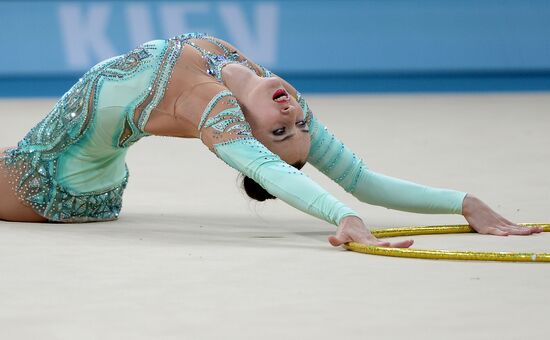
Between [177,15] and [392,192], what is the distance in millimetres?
5914

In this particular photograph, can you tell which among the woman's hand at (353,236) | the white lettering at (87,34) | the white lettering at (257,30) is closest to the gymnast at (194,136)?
the woman's hand at (353,236)

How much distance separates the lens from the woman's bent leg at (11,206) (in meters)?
3.61

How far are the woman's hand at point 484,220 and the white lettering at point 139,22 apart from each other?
241 inches

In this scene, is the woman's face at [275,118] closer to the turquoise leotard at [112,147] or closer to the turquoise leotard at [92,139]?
the turquoise leotard at [112,147]

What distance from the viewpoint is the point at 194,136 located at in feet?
11.0

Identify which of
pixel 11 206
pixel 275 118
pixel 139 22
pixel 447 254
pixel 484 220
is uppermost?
pixel 275 118

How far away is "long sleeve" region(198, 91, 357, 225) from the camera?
303 centimetres

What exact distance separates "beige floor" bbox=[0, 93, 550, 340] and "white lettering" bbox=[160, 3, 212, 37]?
165 inches

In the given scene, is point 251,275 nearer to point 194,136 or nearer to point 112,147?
point 194,136

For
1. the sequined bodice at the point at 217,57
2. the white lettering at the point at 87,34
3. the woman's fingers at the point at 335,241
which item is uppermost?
the sequined bodice at the point at 217,57

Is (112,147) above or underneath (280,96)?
underneath

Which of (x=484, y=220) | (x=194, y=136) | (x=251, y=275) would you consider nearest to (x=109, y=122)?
(x=194, y=136)

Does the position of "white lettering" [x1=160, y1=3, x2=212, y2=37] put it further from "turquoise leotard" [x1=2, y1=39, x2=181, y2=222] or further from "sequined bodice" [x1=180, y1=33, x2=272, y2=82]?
"sequined bodice" [x1=180, y1=33, x2=272, y2=82]

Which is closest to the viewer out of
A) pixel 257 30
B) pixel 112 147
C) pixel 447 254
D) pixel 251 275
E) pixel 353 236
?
pixel 251 275
